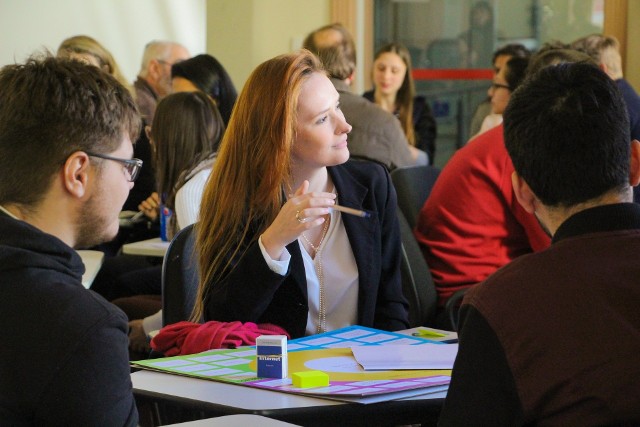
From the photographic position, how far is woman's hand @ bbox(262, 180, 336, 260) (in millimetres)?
2416

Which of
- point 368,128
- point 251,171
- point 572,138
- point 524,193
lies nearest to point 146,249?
point 368,128

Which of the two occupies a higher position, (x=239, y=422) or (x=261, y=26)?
(x=261, y=26)

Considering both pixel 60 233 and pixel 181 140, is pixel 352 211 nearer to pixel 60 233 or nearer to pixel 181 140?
pixel 60 233

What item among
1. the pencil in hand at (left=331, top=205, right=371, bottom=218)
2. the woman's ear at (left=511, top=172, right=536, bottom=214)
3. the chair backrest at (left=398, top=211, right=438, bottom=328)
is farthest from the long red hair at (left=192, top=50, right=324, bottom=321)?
the woman's ear at (left=511, top=172, right=536, bottom=214)

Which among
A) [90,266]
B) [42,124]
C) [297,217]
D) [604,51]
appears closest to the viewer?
[42,124]

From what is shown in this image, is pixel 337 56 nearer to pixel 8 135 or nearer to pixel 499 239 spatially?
pixel 499 239

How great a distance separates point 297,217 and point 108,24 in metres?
4.71

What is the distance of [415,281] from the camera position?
135 inches

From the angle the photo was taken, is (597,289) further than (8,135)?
No

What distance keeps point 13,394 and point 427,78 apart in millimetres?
7093

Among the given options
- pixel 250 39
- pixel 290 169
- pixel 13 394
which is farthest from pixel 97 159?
pixel 250 39

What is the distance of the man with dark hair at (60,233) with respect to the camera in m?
1.43

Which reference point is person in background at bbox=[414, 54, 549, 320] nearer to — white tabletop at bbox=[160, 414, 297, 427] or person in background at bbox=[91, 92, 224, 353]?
person in background at bbox=[91, 92, 224, 353]

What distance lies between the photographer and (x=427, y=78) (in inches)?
326
